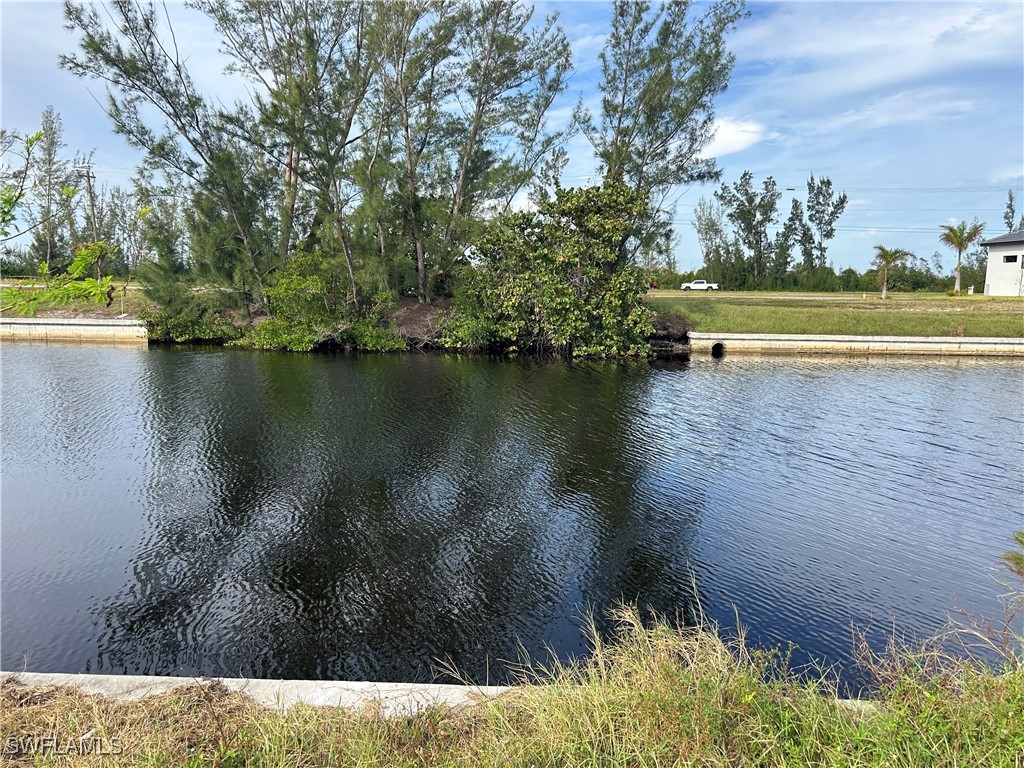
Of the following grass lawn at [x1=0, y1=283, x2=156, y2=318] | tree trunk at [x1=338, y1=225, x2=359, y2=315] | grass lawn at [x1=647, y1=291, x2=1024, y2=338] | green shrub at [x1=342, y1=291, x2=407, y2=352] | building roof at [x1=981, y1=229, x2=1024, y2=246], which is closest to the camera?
tree trunk at [x1=338, y1=225, x2=359, y2=315]

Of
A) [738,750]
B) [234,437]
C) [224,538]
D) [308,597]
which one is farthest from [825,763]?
[234,437]

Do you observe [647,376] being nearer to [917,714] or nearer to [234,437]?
[234,437]

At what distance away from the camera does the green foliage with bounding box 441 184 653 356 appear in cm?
2214

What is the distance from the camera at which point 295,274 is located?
933 inches

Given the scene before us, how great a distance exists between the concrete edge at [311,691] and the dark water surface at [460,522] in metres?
0.86

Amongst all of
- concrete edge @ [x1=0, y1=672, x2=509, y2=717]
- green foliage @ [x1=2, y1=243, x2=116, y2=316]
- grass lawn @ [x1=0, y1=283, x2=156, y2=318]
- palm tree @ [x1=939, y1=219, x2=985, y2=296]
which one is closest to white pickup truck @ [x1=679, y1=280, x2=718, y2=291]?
palm tree @ [x1=939, y1=219, x2=985, y2=296]

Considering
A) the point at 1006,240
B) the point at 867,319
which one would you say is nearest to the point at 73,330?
the point at 867,319

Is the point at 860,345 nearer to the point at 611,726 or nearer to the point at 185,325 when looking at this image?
the point at 611,726

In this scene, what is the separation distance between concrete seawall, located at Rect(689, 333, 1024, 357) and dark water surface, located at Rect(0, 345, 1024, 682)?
8.62m

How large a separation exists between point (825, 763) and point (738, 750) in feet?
1.26

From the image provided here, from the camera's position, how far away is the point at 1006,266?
116 feet

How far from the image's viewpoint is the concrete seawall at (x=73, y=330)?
Result: 2434 cm

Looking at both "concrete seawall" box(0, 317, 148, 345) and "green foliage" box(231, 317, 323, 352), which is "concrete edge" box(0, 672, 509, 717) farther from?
"concrete seawall" box(0, 317, 148, 345)

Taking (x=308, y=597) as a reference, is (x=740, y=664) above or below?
above
